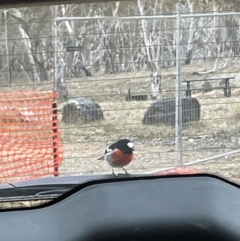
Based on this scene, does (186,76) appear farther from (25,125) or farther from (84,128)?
(25,125)

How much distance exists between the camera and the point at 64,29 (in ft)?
10.5

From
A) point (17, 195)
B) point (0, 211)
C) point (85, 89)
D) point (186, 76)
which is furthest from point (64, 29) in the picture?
point (0, 211)

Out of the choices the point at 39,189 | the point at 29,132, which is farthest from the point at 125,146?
the point at 39,189

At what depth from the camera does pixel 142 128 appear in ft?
11.5

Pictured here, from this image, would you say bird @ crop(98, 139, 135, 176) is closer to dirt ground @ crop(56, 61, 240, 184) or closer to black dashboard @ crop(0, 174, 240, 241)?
dirt ground @ crop(56, 61, 240, 184)

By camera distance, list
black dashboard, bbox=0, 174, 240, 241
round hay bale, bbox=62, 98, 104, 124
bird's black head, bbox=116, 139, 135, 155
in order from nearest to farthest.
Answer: black dashboard, bbox=0, 174, 240, 241, bird's black head, bbox=116, 139, 135, 155, round hay bale, bbox=62, 98, 104, 124

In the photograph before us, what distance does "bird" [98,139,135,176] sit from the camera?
3023 millimetres

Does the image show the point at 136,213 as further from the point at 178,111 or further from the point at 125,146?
the point at 178,111

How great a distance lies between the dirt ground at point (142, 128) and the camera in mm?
3297

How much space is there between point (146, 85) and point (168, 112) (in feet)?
0.87

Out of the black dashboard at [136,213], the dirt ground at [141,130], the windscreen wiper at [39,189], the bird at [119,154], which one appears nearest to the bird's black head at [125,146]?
the bird at [119,154]

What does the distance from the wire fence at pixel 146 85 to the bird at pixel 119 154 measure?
65mm

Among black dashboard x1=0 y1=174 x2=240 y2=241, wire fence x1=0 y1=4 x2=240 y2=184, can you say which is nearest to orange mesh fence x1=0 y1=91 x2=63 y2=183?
wire fence x1=0 y1=4 x2=240 y2=184

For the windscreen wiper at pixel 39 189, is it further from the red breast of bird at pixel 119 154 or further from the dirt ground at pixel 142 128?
the dirt ground at pixel 142 128
